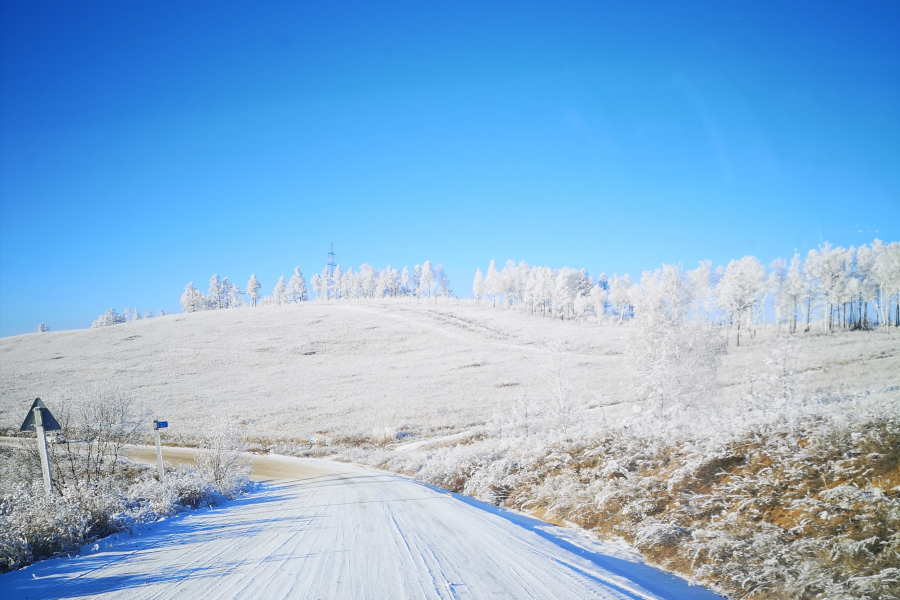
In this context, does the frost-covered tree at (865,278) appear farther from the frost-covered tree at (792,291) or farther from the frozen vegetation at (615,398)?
the frost-covered tree at (792,291)

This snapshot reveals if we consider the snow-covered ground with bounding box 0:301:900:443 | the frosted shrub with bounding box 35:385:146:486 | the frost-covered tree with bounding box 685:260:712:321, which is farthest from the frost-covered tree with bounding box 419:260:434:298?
the frosted shrub with bounding box 35:385:146:486

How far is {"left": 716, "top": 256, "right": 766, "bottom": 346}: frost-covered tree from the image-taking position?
57250 mm

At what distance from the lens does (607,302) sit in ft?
381

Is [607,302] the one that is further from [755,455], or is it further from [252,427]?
[755,455]

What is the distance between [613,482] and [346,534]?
5415 mm

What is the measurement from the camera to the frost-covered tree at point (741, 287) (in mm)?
57250

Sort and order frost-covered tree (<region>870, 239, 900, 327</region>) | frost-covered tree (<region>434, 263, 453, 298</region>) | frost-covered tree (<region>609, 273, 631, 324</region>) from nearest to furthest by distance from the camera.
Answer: frost-covered tree (<region>870, 239, 900, 327</region>) < frost-covered tree (<region>609, 273, 631, 324</region>) < frost-covered tree (<region>434, 263, 453, 298</region>)

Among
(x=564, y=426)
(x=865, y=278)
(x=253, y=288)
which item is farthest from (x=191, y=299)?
(x=865, y=278)

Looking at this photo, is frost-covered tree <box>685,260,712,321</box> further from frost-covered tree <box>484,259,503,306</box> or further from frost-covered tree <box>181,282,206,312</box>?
frost-covered tree <box>181,282,206,312</box>

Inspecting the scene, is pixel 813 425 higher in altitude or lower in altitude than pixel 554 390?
higher

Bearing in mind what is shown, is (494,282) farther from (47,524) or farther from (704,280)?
(47,524)

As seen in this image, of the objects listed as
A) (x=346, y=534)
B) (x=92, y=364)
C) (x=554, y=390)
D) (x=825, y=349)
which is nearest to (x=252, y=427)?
(x=554, y=390)

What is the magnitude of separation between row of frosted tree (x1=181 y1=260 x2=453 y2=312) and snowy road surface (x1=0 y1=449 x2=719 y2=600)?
111780 millimetres

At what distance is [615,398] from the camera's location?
36.3 metres
